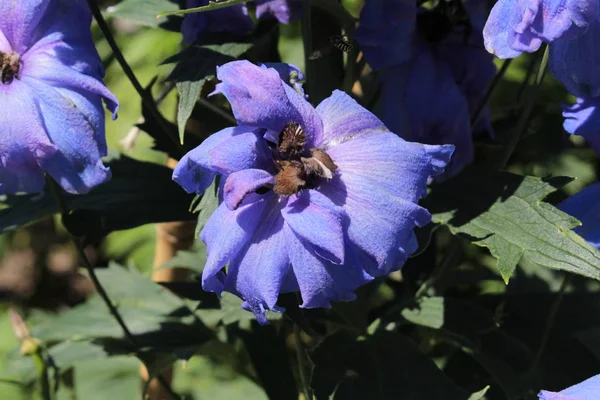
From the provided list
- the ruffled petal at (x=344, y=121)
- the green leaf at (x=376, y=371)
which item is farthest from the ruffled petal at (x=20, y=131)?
the green leaf at (x=376, y=371)

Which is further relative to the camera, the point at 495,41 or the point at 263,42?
the point at 263,42

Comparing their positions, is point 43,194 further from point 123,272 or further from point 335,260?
point 335,260

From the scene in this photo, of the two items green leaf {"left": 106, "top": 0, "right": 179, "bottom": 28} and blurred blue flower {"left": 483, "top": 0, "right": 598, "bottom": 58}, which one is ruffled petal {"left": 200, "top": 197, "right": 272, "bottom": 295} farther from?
green leaf {"left": 106, "top": 0, "right": 179, "bottom": 28}

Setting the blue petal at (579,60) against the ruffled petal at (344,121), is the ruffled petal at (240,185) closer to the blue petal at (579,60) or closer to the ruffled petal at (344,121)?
the ruffled petal at (344,121)

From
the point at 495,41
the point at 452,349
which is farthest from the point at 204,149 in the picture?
the point at 452,349

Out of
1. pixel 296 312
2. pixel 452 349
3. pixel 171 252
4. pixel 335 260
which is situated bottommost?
pixel 452 349

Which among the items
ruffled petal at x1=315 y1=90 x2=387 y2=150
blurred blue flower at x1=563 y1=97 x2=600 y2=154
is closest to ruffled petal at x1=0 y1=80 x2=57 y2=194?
ruffled petal at x1=315 y1=90 x2=387 y2=150

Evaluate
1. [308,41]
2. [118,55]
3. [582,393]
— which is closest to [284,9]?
[308,41]
